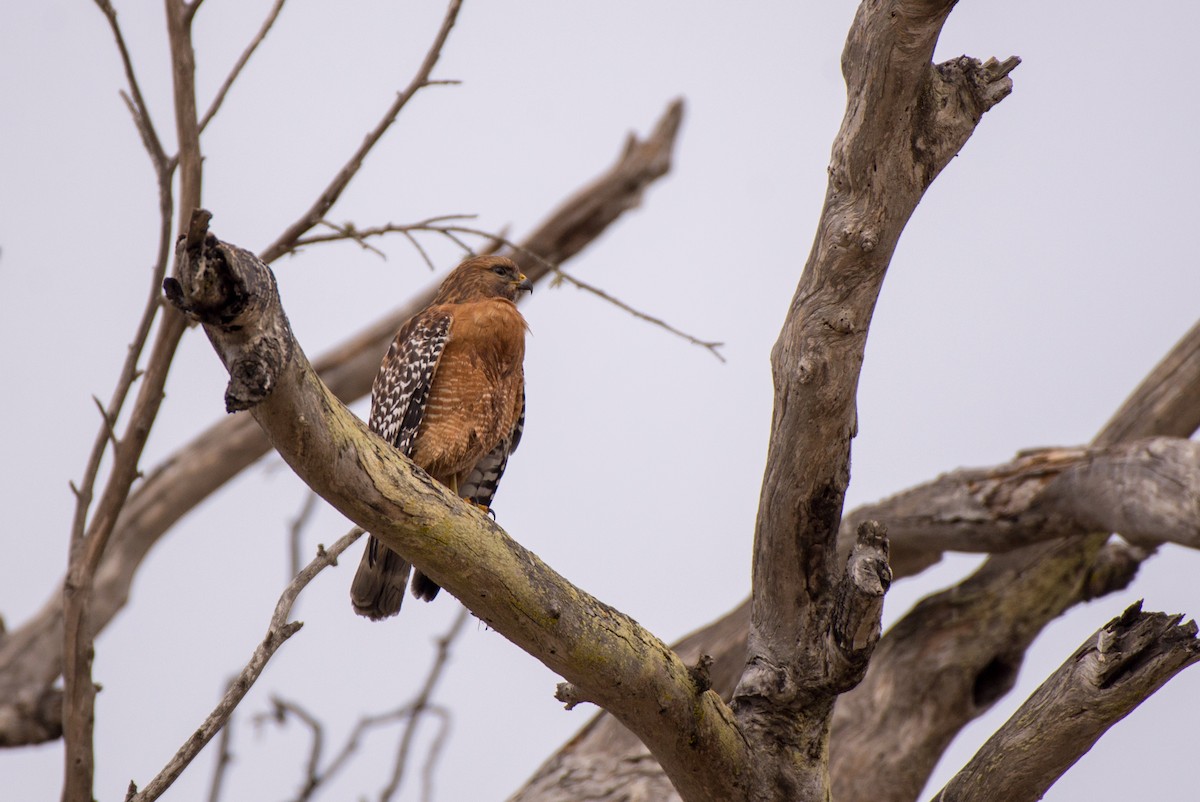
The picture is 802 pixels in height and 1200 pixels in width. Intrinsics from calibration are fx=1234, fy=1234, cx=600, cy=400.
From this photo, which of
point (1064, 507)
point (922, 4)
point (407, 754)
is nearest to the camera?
point (922, 4)

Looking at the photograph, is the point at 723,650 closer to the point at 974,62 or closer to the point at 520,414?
the point at 520,414

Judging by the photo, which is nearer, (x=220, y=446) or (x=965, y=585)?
(x=965, y=585)

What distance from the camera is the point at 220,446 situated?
6.97 meters

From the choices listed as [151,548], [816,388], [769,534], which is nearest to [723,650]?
[769,534]

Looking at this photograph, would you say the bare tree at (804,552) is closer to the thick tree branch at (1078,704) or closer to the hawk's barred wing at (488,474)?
the thick tree branch at (1078,704)

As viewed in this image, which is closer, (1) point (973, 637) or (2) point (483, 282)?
(2) point (483, 282)

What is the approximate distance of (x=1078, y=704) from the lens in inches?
133

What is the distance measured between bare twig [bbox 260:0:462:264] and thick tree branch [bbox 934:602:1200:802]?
2.90 metres

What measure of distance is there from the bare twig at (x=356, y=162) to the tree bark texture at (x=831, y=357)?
63.6 inches

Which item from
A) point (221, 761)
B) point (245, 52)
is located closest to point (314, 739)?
point (221, 761)

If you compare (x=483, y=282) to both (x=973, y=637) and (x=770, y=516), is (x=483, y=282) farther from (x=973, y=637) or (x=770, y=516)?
(x=973, y=637)

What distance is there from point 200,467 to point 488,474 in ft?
7.22

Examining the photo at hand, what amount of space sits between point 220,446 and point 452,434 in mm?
2330

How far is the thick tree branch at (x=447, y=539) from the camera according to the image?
2426 mm
